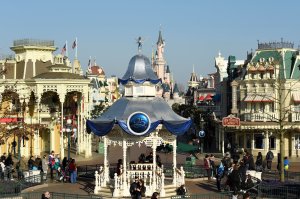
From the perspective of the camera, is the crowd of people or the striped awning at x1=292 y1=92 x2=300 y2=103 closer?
the crowd of people

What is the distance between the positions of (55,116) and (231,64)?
2162 centimetres

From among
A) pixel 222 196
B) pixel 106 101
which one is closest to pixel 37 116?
pixel 222 196

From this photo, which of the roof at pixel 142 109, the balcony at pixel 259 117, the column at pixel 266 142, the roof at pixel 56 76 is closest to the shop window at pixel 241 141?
the balcony at pixel 259 117

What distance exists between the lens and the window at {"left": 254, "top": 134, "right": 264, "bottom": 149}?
172 feet

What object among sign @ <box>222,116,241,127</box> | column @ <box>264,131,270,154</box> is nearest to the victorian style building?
sign @ <box>222,116,241,127</box>

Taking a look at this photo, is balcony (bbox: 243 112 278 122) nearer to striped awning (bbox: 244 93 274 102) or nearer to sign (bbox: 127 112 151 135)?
striped awning (bbox: 244 93 274 102)

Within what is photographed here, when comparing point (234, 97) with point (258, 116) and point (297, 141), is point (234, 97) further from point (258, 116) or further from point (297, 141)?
point (297, 141)

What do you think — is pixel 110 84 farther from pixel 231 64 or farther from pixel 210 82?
pixel 231 64

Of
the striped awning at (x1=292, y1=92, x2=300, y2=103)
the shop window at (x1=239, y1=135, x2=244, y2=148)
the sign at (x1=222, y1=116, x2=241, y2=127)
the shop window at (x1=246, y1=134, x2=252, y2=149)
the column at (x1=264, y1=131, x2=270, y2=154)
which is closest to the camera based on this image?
the sign at (x1=222, y1=116, x2=241, y2=127)

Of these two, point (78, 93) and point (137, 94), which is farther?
point (78, 93)

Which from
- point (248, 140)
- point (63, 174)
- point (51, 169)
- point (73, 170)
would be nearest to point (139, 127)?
point (73, 170)

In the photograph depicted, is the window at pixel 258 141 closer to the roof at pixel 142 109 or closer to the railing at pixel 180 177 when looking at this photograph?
the railing at pixel 180 177

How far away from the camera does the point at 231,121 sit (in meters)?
51.3

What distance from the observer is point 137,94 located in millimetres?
27203
